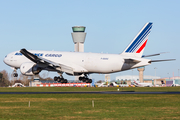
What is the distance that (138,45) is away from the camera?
64.2 m

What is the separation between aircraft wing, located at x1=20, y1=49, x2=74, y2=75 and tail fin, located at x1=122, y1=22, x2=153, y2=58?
1201cm

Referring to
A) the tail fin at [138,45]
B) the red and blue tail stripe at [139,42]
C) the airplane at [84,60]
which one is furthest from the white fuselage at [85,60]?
the red and blue tail stripe at [139,42]

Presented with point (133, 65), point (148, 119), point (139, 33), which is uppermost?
point (139, 33)

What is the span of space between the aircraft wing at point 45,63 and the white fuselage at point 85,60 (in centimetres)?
82

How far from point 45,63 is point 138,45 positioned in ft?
61.9

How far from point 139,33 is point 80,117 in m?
39.3

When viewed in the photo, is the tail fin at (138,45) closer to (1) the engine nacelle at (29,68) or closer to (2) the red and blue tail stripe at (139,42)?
(2) the red and blue tail stripe at (139,42)

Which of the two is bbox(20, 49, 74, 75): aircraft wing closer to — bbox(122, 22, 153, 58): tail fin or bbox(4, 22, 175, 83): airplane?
bbox(4, 22, 175, 83): airplane

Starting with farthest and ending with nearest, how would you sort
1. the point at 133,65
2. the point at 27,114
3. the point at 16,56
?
the point at 16,56, the point at 133,65, the point at 27,114

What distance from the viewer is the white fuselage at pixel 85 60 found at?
63344 millimetres

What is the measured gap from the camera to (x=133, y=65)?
205 ft

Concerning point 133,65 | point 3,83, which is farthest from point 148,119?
point 3,83

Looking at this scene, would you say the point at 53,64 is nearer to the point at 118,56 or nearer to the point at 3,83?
the point at 118,56

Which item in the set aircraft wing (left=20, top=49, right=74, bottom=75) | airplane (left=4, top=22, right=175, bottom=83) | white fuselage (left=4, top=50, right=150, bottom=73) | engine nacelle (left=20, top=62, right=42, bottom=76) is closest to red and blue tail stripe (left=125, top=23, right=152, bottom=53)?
airplane (left=4, top=22, right=175, bottom=83)
